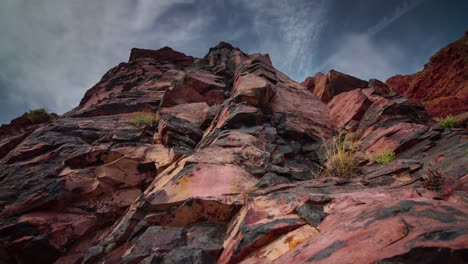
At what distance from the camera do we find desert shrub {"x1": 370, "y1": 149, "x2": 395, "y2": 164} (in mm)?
6313

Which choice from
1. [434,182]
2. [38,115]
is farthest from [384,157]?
[38,115]

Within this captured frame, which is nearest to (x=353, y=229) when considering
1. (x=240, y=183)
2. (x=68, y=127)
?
(x=240, y=183)

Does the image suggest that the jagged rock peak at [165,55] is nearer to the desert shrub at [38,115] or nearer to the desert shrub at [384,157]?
the desert shrub at [38,115]

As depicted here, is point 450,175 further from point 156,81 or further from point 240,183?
point 156,81

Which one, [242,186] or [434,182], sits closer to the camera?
[434,182]

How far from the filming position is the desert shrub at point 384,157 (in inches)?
249

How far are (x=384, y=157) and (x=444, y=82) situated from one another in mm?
22524

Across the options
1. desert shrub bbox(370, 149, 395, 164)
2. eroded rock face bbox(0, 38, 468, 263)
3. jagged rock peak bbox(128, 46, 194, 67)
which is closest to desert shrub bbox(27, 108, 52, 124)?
eroded rock face bbox(0, 38, 468, 263)

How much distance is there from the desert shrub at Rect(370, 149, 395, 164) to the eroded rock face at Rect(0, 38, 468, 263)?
261 mm

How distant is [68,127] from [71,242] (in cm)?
637

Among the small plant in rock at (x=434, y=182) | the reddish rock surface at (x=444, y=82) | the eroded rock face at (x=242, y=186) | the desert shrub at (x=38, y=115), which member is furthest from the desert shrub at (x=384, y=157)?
the desert shrub at (x=38, y=115)

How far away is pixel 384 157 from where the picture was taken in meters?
6.41

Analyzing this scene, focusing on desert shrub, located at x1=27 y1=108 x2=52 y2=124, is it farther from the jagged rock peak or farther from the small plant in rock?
the small plant in rock

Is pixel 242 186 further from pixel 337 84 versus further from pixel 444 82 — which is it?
pixel 444 82
